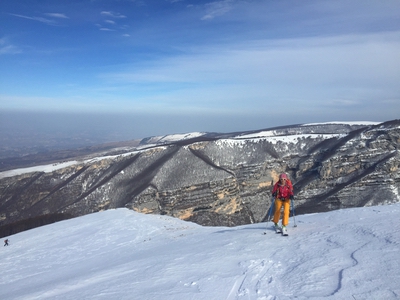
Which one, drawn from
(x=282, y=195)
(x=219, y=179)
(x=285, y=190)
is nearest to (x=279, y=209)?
(x=282, y=195)

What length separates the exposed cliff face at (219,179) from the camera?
53.4 meters

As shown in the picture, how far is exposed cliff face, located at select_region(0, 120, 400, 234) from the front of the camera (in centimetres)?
5341

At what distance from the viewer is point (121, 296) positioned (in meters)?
6.75

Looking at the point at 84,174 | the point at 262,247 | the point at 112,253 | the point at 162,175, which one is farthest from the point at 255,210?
the point at 262,247

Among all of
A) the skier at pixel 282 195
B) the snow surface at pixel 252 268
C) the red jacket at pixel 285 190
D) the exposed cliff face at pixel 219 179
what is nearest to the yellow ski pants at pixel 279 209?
the skier at pixel 282 195

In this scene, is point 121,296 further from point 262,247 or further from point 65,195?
point 65,195

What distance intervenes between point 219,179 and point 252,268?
51003 millimetres

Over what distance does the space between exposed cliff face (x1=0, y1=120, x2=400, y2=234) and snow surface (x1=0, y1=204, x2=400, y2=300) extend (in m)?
36.8

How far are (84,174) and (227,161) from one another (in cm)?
3125

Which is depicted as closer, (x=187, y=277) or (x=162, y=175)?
(x=187, y=277)

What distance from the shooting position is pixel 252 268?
6988 millimetres

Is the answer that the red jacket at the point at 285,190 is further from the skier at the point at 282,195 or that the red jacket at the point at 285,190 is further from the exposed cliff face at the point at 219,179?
the exposed cliff face at the point at 219,179

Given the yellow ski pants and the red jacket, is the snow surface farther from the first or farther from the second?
the red jacket

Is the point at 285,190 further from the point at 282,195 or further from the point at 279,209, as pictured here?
the point at 279,209
